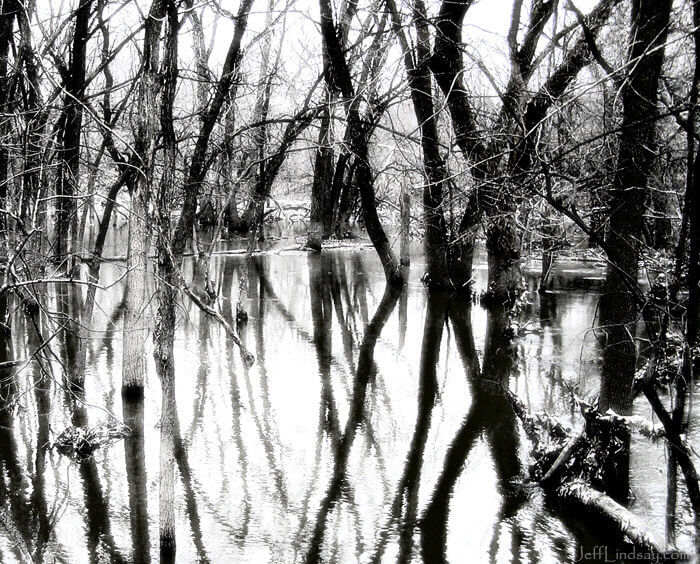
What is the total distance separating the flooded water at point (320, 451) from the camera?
8680 millimetres

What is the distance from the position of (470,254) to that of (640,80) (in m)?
15.7

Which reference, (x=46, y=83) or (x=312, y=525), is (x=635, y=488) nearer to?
(x=312, y=525)

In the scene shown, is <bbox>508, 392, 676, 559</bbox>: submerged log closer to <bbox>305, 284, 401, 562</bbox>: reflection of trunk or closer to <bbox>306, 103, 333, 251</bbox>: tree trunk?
<bbox>305, 284, 401, 562</bbox>: reflection of trunk

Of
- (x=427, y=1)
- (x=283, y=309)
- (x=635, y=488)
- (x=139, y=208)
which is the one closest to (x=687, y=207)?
(x=635, y=488)

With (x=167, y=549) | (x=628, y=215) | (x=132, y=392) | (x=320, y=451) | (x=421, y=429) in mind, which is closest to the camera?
(x=167, y=549)

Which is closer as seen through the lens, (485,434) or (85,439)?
(85,439)

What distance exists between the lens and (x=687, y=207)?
22.5 feet

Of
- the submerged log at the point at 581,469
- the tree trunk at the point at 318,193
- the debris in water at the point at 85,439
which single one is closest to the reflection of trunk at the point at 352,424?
the submerged log at the point at 581,469

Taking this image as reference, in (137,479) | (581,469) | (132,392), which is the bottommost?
(137,479)

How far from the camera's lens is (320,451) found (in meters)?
11.6

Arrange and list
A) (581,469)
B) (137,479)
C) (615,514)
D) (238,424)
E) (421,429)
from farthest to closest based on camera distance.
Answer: (238,424) < (421,429) < (137,479) < (581,469) < (615,514)

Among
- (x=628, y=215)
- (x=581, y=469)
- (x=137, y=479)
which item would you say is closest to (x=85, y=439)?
(x=137, y=479)

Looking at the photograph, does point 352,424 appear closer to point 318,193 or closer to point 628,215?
point 628,215

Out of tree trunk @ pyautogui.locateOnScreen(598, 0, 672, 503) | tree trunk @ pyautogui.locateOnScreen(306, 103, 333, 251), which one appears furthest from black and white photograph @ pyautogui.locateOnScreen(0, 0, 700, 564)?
tree trunk @ pyautogui.locateOnScreen(306, 103, 333, 251)
